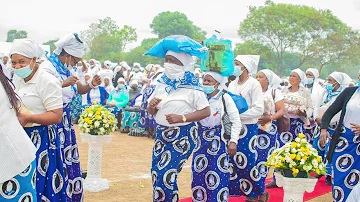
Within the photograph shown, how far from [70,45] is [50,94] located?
1371 mm

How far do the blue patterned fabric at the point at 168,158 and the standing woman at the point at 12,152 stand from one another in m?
1.88

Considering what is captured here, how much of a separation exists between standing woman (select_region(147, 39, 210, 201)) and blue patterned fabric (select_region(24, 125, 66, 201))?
41.0 inches

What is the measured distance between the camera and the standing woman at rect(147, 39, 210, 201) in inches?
204

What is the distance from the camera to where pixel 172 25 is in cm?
8262

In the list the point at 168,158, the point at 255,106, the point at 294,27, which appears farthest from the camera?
the point at 294,27

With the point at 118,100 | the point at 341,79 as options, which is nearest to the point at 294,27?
the point at 118,100

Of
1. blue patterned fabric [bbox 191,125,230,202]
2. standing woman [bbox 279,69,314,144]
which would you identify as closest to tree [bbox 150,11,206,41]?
standing woman [bbox 279,69,314,144]

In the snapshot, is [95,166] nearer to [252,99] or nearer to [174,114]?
[252,99]

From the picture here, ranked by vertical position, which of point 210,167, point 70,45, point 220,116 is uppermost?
point 70,45

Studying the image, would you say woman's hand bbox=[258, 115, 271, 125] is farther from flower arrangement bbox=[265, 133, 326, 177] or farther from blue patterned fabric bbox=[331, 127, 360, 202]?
flower arrangement bbox=[265, 133, 326, 177]

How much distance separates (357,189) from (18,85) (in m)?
3.23

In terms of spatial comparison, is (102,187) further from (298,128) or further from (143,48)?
(143,48)

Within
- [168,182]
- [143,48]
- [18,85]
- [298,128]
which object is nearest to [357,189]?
[168,182]

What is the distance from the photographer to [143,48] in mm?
69750
